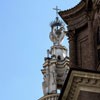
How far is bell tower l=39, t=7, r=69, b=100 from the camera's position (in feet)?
164

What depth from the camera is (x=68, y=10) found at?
3703 centimetres

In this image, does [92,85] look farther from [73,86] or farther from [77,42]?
[77,42]

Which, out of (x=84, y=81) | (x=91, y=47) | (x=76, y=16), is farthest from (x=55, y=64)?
(x=84, y=81)

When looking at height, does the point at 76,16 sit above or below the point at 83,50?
above

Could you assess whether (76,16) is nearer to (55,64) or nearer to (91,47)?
(91,47)

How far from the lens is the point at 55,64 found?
173 ft

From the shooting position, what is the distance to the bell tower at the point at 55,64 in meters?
49.9

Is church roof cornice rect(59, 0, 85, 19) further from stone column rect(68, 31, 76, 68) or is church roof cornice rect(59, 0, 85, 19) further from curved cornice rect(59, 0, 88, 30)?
stone column rect(68, 31, 76, 68)

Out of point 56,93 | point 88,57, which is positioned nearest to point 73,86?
point 88,57

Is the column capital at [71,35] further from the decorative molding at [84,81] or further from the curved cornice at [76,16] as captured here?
the decorative molding at [84,81]

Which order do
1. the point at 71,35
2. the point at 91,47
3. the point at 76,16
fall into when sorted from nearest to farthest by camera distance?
the point at 91,47 < the point at 71,35 < the point at 76,16

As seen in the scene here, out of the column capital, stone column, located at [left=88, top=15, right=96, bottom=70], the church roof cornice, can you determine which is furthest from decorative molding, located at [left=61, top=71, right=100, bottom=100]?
the church roof cornice

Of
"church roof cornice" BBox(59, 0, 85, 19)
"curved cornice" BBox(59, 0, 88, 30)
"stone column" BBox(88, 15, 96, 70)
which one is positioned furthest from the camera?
"church roof cornice" BBox(59, 0, 85, 19)

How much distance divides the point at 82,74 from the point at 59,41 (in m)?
25.7
